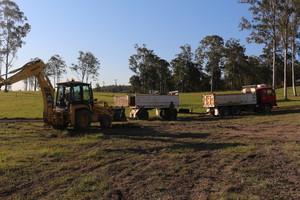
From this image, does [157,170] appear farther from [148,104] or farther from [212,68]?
[212,68]

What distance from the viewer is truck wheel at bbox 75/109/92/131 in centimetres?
1425

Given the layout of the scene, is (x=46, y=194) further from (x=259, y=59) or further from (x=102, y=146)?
(x=259, y=59)

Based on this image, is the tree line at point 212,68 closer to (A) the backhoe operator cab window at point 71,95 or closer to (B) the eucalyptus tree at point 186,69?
(B) the eucalyptus tree at point 186,69

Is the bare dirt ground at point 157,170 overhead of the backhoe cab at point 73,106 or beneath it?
beneath

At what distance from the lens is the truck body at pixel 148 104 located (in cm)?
2305

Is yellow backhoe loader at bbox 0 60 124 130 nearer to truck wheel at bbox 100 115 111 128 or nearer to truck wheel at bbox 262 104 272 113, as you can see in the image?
truck wheel at bbox 100 115 111 128

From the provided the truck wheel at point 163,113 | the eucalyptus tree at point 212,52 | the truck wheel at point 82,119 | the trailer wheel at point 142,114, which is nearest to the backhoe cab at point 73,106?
the truck wheel at point 82,119

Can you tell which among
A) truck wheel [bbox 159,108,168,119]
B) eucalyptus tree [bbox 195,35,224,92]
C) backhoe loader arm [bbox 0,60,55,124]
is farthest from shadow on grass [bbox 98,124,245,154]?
eucalyptus tree [bbox 195,35,224,92]

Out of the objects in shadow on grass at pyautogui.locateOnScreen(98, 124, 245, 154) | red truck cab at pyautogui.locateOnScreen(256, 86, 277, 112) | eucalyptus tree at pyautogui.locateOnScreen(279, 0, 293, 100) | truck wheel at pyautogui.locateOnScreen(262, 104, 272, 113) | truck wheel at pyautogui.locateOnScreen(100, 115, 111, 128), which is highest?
eucalyptus tree at pyautogui.locateOnScreen(279, 0, 293, 100)

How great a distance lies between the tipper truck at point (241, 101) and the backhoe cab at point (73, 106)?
14083 millimetres

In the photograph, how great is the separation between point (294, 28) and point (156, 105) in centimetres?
2910

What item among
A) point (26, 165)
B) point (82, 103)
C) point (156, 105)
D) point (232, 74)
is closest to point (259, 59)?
point (232, 74)

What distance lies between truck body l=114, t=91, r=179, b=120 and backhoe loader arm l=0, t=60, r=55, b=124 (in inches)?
364

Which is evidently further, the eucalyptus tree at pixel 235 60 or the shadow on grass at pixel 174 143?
the eucalyptus tree at pixel 235 60
